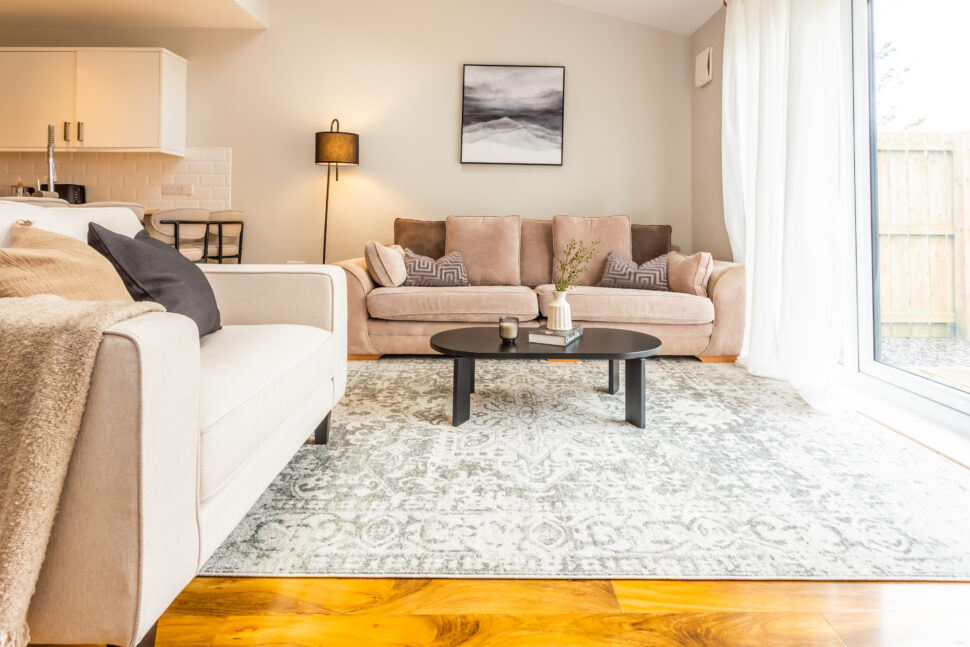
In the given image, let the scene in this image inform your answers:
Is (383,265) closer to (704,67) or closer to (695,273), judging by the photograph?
(695,273)

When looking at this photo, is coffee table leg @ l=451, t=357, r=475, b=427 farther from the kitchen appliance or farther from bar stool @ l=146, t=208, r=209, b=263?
the kitchen appliance

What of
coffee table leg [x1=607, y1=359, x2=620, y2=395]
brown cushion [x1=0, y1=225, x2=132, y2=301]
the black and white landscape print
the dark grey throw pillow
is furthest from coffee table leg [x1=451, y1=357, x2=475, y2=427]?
the black and white landscape print

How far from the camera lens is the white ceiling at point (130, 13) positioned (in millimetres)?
4500

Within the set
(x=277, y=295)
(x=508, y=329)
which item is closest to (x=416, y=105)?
(x=508, y=329)

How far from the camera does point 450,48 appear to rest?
4.97 metres

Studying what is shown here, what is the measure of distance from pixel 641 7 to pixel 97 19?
432cm

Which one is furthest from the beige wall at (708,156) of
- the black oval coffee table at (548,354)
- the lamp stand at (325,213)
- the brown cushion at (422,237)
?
the lamp stand at (325,213)

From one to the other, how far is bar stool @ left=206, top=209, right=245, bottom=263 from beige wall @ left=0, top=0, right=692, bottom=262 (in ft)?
1.88

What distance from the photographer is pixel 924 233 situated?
9.57 ft

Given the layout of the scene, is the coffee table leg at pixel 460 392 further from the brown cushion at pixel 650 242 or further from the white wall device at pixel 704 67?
the white wall device at pixel 704 67

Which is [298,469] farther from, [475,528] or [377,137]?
[377,137]

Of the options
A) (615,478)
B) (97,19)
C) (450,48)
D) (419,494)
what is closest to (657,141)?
(450,48)

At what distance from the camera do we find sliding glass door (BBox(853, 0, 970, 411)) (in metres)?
2.69

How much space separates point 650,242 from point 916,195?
1854 millimetres
